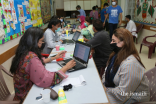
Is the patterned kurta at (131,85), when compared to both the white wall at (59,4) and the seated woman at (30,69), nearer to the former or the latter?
the seated woman at (30,69)

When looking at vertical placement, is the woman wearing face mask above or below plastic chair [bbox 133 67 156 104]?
above

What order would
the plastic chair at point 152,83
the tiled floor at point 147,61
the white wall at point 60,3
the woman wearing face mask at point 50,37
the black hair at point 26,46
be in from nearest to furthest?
the plastic chair at point 152,83 → the black hair at point 26,46 → the woman wearing face mask at point 50,37 → the tiled floor at point 147,61 → the white wall at point 60,3

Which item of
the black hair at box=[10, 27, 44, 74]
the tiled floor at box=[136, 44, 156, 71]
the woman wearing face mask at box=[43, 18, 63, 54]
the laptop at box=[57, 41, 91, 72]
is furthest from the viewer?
the tiled floor at box=[136, 44, 156, 71]

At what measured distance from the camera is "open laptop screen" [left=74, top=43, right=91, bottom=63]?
64.3 inches

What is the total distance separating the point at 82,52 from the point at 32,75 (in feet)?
2.41

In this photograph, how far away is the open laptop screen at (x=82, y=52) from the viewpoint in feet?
5.36

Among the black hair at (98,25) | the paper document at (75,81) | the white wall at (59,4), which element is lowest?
the paper document at (75,81)

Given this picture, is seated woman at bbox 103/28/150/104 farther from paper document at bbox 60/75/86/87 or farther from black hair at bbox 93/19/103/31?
black hair at bbox 93/19/103/31

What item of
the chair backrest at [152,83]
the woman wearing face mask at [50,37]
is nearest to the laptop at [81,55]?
the chair backrest at [152,83]

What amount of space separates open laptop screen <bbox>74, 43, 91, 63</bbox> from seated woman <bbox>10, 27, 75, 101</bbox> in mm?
385

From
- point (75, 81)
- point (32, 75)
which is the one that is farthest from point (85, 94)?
point (32, 75)

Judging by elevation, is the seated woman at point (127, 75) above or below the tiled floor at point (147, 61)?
above

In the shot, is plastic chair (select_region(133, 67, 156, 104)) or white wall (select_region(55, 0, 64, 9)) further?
white wall (select_region(55, 0, 64, 9))

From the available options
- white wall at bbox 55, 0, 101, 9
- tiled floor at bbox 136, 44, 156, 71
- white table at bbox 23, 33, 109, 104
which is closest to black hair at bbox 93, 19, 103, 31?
white table at bbox 23, 33, 109, 104
